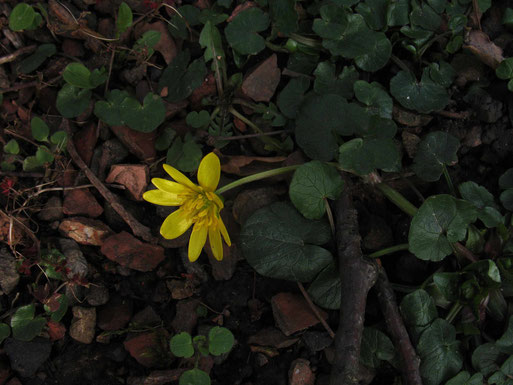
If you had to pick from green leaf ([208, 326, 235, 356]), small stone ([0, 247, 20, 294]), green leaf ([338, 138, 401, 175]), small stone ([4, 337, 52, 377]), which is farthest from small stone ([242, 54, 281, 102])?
small stone ([4, 337, 52, 377])

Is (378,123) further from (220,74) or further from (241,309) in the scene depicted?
(241,309)

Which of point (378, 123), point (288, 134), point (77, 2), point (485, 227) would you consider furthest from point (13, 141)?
point (485, 227)

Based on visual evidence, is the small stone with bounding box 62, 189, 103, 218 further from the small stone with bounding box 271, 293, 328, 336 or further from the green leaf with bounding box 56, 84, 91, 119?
the small stone with bounding box 271, 293, 328, 336

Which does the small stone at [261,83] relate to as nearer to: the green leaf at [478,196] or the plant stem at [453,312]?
the green leaf at [478,196]

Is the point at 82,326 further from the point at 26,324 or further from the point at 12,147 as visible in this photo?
the point at 12,147

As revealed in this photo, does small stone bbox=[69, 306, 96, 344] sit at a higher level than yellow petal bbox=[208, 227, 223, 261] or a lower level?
lower
